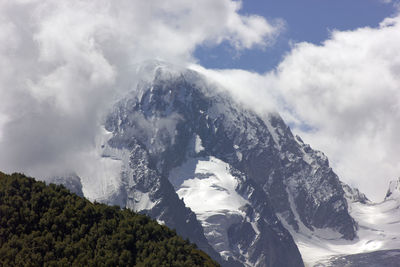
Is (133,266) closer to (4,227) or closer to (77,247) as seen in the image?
(77,247)

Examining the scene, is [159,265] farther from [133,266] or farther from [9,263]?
[9,263]

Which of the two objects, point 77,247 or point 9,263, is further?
point 77,247

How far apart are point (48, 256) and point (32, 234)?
788cm

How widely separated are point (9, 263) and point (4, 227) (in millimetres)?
16132

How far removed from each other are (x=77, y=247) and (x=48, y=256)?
26.1 ft

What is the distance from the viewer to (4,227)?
200 metres

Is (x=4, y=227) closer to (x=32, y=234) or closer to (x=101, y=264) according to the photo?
(x=32, y=234)

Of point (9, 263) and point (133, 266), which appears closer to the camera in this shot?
point (9, 263)

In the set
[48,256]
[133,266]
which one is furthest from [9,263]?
[133,266]

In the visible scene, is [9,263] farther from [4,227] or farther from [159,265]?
[159,265]

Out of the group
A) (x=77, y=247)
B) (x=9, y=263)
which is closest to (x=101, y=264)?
(x=77, y=247)

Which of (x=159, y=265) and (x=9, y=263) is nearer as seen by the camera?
(x=9, y=263)

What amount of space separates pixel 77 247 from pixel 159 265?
63.7 feet

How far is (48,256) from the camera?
193m
